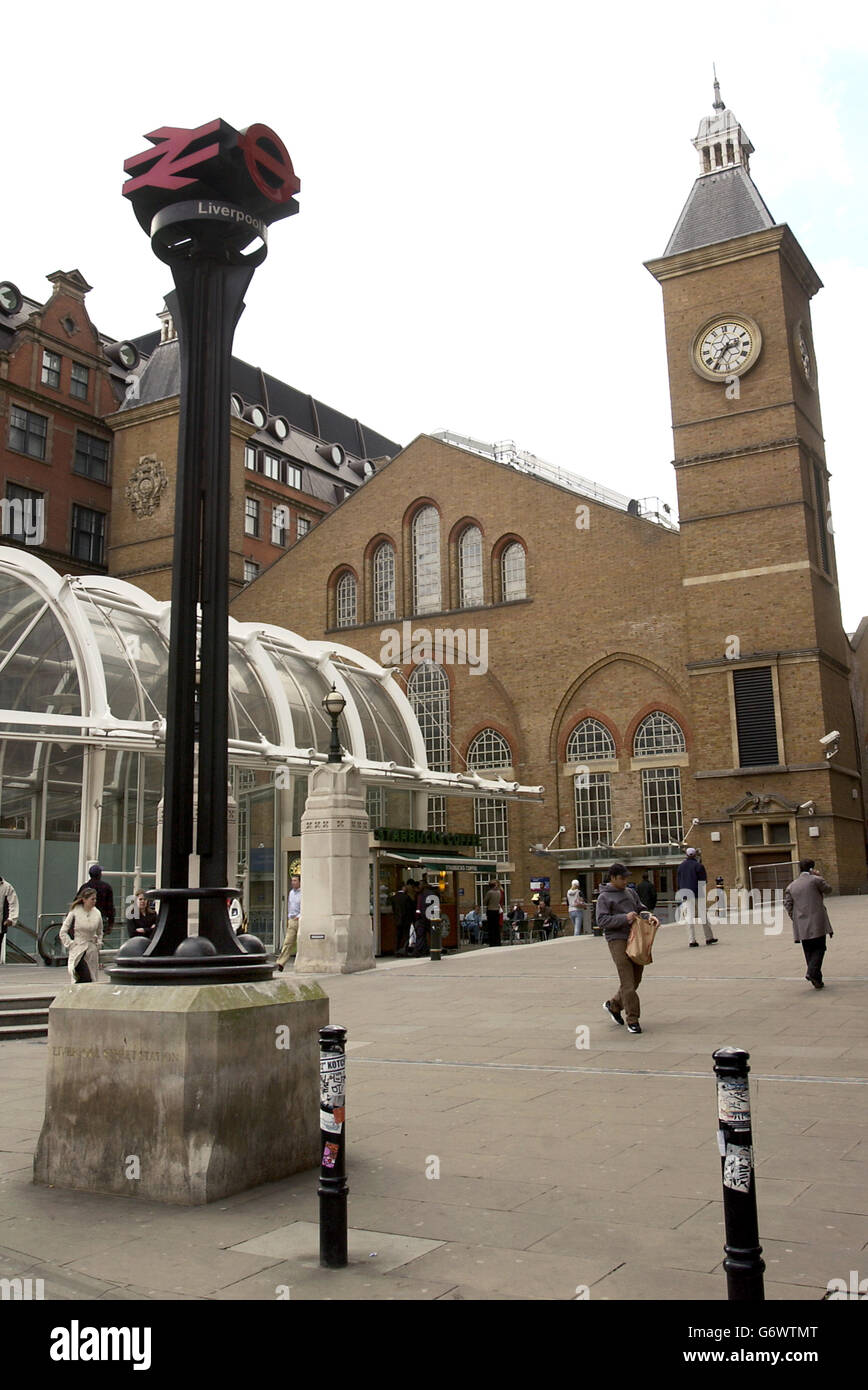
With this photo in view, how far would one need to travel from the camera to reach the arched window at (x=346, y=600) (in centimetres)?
4297

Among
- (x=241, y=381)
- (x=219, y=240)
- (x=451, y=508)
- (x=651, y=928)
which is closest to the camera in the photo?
(x=219, y=240)

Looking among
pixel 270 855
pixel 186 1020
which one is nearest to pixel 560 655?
pixel 270 855

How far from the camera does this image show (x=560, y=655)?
1486 inches

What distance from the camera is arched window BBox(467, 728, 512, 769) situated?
38562 millimetres

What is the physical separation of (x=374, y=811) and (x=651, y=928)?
729 inches

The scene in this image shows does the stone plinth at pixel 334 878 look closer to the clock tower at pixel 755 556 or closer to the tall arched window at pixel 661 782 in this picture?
the clock tower at pixel 755 556

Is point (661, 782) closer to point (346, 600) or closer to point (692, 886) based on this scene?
point (346, 600)

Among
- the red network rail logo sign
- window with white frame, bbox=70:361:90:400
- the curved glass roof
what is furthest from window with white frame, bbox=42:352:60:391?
the red network rail logo sign

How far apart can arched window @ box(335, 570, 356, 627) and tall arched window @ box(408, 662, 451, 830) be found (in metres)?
3.90

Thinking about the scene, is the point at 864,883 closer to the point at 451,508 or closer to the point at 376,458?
the point at 451,508

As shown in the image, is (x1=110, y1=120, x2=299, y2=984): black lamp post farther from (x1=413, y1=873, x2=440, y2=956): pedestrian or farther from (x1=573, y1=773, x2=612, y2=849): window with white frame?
(x1=573, y1=773, x2=612, y2=849): window with white frame

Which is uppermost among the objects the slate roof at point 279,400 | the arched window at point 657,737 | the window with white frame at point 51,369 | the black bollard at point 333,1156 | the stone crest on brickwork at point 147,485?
the slate roof at point 279,400

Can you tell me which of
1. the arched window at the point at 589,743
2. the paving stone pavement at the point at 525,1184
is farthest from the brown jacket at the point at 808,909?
the arched window at the point at 589,743

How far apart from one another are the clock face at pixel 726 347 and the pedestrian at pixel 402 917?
21320 mm
